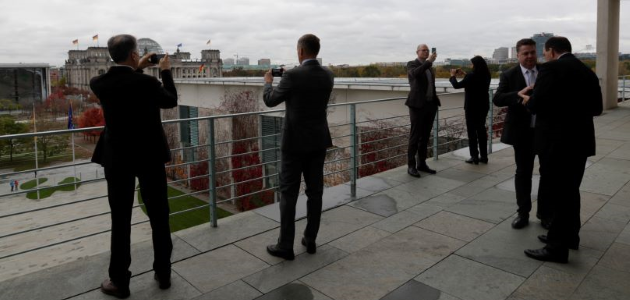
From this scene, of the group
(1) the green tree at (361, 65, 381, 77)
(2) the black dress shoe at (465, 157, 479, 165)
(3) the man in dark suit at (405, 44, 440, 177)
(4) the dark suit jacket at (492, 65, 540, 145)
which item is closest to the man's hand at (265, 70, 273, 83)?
(4) the dark suit jacket at (492, 65, 540, 145)

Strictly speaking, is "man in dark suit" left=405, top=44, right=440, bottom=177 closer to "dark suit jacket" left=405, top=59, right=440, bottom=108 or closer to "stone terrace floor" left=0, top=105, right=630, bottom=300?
"dark suit jacket" left=405, top=59, right=440, bottom=108

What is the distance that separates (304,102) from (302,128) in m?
0.20

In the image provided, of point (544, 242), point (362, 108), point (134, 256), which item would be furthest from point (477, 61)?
point (362, 108)

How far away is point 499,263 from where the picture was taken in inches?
135

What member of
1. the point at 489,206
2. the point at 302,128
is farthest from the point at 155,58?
the point at 489,206

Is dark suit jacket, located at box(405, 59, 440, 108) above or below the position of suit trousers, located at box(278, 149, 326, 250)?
above

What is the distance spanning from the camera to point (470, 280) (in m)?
3.14

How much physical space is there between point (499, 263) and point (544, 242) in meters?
0.67

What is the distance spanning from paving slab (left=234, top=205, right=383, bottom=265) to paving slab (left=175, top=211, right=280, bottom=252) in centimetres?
12

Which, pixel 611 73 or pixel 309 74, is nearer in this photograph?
pixel 309 74

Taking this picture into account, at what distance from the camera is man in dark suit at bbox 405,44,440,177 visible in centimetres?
601

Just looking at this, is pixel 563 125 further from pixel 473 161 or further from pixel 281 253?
pixel 473 161

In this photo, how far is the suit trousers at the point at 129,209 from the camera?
9.36 feet

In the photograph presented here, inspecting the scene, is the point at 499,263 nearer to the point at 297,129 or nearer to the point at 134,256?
the point at 297,129
